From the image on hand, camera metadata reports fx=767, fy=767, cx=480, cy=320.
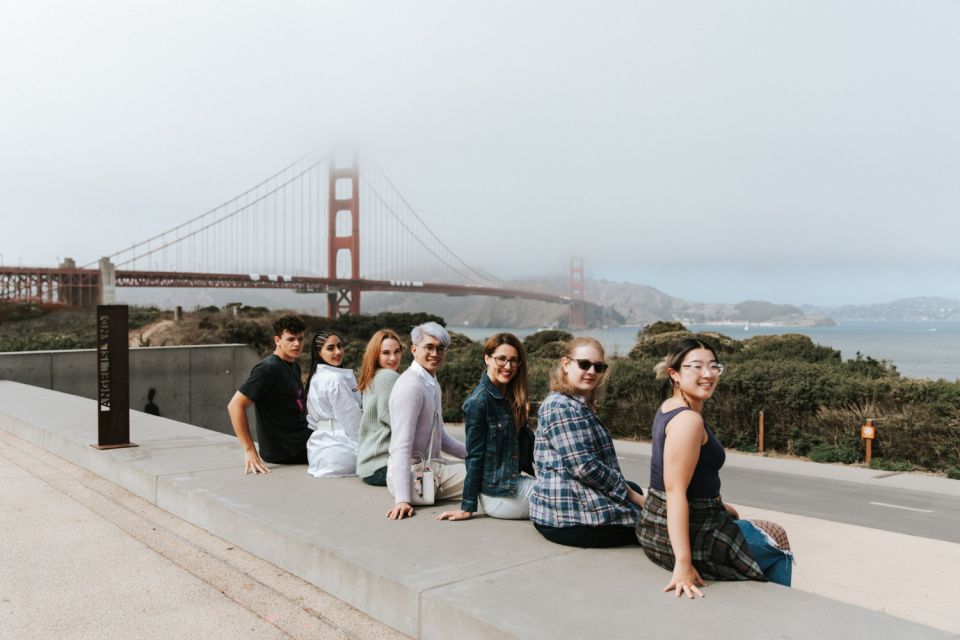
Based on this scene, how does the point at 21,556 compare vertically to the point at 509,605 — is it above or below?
below

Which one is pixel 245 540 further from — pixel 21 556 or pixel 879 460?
pixel 879 460

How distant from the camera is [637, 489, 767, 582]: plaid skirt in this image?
2863 mm

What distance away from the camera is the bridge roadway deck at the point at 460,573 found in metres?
2.53

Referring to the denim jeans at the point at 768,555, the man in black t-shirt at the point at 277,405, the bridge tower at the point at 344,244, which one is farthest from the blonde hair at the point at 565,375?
the bridge tower at the point at 344,244

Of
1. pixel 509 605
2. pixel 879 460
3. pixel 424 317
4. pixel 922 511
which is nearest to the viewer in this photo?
pixel 509 605

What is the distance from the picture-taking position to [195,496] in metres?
4.45

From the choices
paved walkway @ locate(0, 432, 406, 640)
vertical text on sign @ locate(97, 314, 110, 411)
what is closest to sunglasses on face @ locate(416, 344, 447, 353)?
paved walkway @ locate(0, 432, 406, 640)

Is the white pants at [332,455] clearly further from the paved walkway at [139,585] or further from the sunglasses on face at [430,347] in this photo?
the sunglasses on face at [430,347]

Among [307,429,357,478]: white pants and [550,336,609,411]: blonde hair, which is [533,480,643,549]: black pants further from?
[307,429,357,478]: white pants

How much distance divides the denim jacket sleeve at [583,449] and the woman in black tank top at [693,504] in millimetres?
229

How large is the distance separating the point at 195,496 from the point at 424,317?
3574 centimetres

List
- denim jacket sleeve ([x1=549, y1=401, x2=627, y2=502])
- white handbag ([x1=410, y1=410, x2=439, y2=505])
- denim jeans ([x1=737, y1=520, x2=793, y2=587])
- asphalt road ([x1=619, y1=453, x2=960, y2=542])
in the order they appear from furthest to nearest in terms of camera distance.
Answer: asphalt road ([x1=619, y1=453, x2=960, y2=542]), white handbag ([x1=410, y1=410, x2=439, y2=505]), denim jacket sleeve ([x1=549, y1=401, x2=627, y2=502]), denim jeans ([x1=737, y1=520, x2=793, y2=587])

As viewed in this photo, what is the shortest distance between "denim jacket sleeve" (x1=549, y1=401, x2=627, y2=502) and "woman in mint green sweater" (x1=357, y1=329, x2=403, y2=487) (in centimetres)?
147

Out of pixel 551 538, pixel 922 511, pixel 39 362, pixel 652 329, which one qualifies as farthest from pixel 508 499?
pixel 652 329
